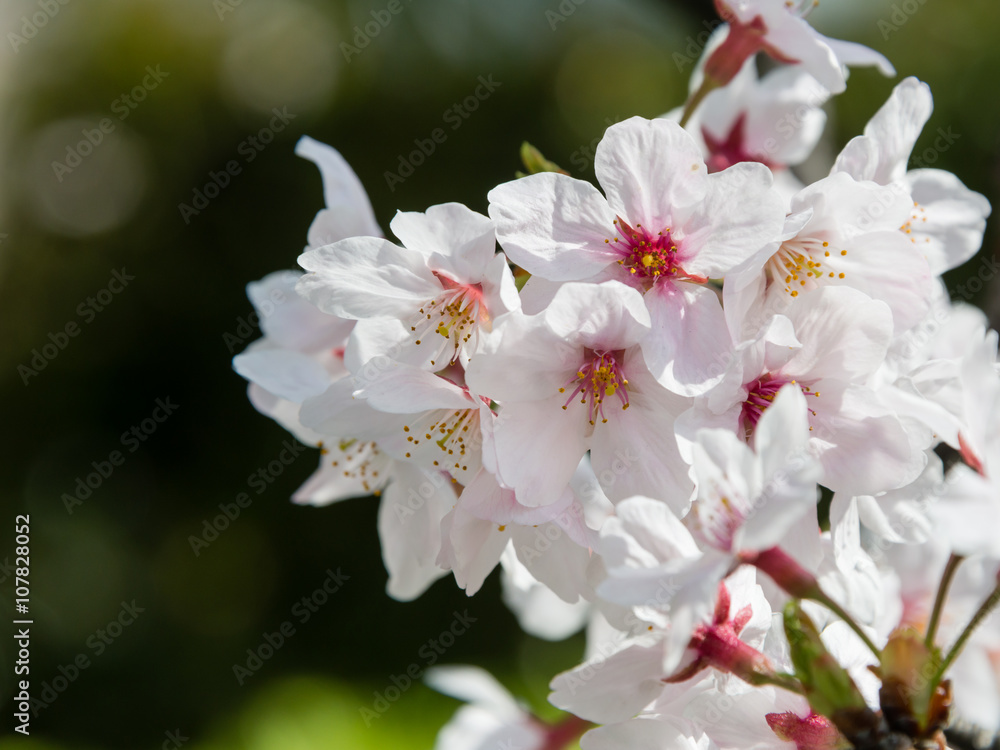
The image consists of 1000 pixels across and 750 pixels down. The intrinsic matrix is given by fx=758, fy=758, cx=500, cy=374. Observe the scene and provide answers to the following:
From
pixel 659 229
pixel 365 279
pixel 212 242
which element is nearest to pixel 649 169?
pixel 659 229

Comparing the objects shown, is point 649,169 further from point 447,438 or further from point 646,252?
point 447,438

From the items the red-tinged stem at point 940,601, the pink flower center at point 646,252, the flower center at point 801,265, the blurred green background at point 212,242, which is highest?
the pink flower center at point 646,252

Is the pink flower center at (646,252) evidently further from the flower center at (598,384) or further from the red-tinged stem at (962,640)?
the red-tinged stem at (962,640)

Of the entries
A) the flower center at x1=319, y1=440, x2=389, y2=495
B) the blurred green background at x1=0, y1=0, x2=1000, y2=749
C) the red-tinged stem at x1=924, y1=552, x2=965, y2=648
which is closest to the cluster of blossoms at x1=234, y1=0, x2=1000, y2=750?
the red-tinged stem at x1=924, y1=552, x2=965, y2=648

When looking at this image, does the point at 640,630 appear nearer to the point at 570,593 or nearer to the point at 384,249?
the point at 570,593

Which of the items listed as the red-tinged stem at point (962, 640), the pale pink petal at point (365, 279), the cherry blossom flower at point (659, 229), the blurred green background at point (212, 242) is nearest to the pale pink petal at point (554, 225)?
the cherry blossom flower at point (659, 229)
